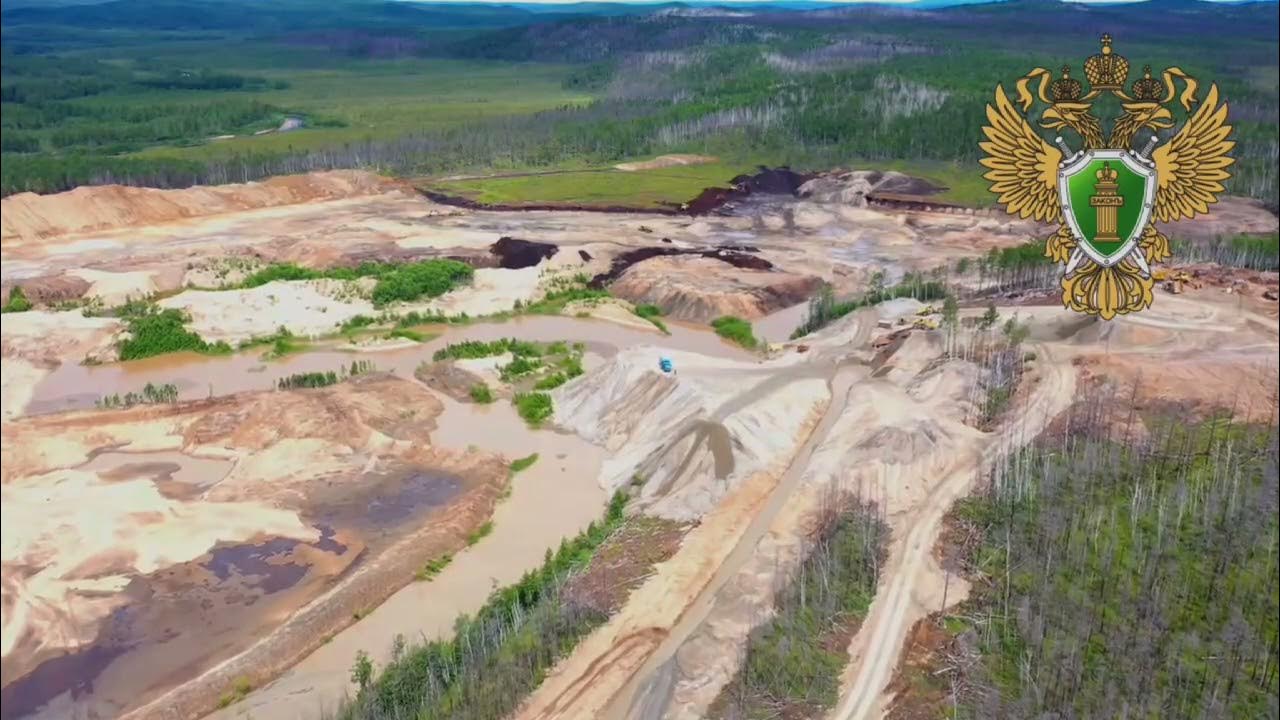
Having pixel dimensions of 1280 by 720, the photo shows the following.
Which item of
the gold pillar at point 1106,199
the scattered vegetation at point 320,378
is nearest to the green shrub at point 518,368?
the scattered vegetation at point 320,378

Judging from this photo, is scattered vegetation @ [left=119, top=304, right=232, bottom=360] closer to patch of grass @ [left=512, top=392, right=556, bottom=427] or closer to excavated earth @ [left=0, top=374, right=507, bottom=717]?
excavated earth @ [left=0, top=374, right=507, bottom=717]

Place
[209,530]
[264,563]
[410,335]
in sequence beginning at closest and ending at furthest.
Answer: [264,563], [209,530], [410,335]

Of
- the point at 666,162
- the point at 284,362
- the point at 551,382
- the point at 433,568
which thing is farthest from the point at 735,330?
the point at 666,162

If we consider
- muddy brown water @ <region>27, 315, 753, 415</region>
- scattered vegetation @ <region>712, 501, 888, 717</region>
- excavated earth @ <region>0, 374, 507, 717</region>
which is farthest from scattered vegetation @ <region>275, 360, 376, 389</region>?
scattered vegetation @ <region>712, 501, 888, 717</region>

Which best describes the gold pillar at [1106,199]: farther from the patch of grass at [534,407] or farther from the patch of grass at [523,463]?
the patch of grass at [534,407]

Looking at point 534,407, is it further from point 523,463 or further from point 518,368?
point 518,368

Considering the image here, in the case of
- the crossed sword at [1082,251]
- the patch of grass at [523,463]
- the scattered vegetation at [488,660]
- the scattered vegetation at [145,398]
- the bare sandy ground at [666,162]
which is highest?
the crossed sword at [1082,251]
